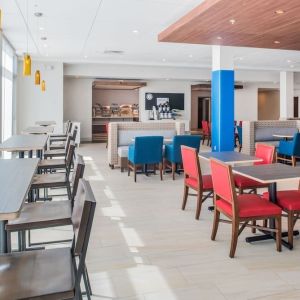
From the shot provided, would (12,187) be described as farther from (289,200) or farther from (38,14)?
(38,14)

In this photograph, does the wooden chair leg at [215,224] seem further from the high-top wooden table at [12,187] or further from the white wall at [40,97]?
the white wall at [40,97]

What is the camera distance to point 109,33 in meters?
8.60

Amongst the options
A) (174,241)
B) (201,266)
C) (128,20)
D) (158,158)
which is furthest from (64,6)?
(201,266)

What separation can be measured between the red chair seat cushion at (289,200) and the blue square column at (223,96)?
4996mm

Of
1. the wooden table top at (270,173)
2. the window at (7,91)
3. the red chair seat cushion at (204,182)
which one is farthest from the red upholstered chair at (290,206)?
the window at (7,91)

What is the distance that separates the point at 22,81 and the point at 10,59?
1.34 m

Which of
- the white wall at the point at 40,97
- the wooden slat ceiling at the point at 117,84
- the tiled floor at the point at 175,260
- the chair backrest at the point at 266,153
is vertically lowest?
the tiled floor at the point at 175,260

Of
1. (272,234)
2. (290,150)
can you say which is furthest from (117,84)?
(272,234)

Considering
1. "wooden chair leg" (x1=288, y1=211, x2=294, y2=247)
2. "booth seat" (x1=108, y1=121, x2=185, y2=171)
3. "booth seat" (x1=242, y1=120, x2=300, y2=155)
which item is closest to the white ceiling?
"booth seat" (x1=108, y1=121, x2=185, y2=171)

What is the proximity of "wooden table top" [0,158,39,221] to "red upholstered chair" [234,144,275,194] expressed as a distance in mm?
2558

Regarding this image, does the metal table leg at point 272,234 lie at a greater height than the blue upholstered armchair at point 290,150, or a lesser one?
lesser

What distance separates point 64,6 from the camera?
6445 mm

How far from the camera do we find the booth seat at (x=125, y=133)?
26.4ft

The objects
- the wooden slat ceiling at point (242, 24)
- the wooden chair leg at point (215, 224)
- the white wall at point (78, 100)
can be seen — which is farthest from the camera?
the white wall at point (78, 100)
